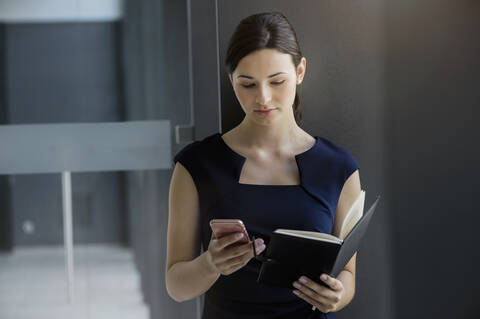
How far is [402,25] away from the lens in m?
2.14

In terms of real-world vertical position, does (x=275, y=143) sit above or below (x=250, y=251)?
above

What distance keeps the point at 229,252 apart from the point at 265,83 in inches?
19.7

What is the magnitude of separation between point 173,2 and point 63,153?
709 mm

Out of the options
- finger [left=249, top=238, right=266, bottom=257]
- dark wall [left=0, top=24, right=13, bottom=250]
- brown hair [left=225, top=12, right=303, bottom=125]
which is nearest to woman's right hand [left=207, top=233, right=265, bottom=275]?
finger [left=249, top=238, right=266, bottom=257]

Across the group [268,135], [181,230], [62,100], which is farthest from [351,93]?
[62,100]

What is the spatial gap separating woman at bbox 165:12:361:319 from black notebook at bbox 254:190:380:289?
0.11 metres

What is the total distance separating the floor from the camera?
2.16 m

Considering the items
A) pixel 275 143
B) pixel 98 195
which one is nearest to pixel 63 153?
pixel 98 195

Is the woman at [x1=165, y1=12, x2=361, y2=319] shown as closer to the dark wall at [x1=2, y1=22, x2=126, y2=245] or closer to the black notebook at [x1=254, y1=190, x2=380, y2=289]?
the black notebook at [x1=254, y1=190, x2=380, y2=289]

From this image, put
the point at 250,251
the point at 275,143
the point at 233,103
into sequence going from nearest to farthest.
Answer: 1. the point at 250,251
2. the point at 275,143
3. the point at 233,103

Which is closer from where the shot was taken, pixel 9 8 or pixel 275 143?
pixel 275 143

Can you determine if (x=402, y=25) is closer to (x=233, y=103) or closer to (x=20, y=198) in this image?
(x=233, y=103)

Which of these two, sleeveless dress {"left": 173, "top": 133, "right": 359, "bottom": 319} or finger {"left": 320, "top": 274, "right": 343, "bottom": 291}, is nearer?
finger {"left": 320, "top": 274, "right": 343, "bottom": 291}

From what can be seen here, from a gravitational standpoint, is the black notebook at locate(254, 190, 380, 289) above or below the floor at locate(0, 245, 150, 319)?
above
